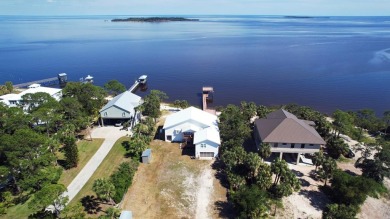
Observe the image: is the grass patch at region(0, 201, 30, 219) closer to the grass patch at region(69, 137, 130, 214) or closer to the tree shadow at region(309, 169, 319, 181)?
the grass patch at region(69, 137, 130, 214)

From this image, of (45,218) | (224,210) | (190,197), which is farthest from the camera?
(190,197)

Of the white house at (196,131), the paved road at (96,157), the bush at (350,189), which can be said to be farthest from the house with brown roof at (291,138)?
the paved road at (96,157)

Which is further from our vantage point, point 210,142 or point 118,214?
point 210,142

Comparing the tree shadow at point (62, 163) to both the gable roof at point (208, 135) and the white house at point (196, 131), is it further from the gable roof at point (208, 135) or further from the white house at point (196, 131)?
the gable roof at point (208, 135)

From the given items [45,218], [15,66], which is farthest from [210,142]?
[15,66]

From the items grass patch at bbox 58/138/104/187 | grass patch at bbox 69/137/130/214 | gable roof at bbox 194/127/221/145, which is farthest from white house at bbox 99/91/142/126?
gable roof at bbox 194/127/221/145

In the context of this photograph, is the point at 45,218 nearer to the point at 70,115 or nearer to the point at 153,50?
the point at 70,115

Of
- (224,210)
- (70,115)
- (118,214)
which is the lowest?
(224,210)

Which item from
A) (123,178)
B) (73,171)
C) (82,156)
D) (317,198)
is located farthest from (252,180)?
(82,156)
